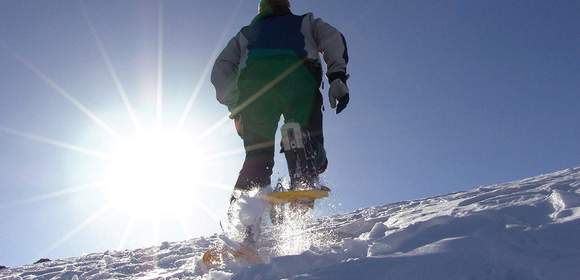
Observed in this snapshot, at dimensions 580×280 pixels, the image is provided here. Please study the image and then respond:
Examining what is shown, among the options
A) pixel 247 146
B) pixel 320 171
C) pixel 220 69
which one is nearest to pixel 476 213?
pixel 320 171

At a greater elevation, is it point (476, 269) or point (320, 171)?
point (320, 171)

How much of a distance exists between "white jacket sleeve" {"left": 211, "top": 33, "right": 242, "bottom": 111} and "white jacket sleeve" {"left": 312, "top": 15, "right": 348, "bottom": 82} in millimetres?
719

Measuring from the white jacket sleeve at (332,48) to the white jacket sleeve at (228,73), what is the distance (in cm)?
72

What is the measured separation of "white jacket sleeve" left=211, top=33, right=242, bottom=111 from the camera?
4023 mm

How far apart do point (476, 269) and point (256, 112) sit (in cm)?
231

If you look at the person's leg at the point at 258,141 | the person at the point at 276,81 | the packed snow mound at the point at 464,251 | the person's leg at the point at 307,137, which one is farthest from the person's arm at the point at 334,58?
the packed snow mound at the point at 464,251

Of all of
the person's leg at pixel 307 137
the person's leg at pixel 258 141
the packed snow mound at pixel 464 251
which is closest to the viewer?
the packed snow mound at pixel 464 251

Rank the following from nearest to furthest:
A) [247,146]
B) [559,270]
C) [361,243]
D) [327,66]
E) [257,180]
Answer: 1. [559,270]
2. [361,243]
3. [257,180]
4. [247,146]
5. [327,66]

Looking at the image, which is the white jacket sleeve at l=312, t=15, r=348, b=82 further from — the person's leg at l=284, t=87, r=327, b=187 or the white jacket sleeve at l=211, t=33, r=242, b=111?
the white jacket sleeve at l=211, t=33, r=242, b=111

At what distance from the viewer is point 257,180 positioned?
133 inches

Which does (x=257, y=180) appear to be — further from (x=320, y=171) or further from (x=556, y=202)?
(x=556, y=202)

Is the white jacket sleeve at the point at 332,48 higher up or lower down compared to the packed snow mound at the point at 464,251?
higher up

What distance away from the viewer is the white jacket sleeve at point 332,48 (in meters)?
4.08

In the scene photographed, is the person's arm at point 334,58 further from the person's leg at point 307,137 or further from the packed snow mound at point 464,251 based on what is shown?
the packed snow mound at point 464,251
